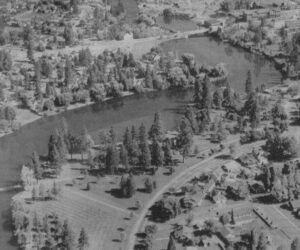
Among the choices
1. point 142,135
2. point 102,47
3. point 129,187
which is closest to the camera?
point 129,187

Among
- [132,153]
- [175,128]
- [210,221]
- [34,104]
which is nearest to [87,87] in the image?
[34,104]

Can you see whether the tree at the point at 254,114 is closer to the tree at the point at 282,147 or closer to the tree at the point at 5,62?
the tree at the point at 282,147

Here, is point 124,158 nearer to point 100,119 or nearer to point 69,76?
point 100,119

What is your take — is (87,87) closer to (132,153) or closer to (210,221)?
(132,153)

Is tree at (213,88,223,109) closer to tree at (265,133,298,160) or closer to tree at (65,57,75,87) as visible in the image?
tree at (265,133,298,160)

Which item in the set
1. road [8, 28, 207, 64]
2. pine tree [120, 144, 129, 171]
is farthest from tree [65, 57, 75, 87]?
pine tree [120, 144, 129, 171]

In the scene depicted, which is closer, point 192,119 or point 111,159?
point 111,159

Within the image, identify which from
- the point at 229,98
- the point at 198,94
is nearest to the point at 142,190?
the point at 198,94
